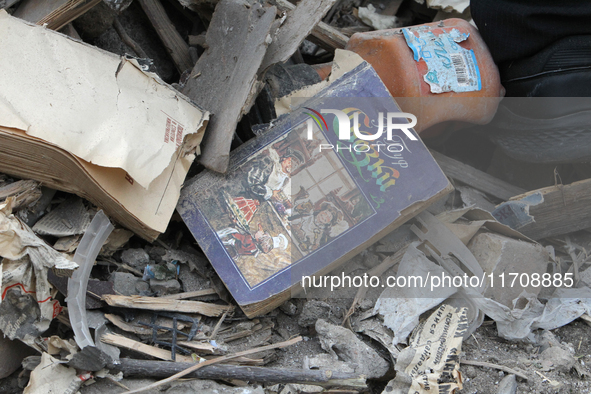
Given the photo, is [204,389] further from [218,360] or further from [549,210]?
[549,210]

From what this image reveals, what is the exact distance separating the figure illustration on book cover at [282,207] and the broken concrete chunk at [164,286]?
0.89ft

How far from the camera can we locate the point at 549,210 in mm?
2154

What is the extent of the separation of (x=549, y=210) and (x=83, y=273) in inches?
82.4

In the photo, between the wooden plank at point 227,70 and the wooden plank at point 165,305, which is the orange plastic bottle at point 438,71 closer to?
the wooden plank at point 227,70

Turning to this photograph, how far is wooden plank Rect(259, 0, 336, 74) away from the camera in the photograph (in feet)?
6.30

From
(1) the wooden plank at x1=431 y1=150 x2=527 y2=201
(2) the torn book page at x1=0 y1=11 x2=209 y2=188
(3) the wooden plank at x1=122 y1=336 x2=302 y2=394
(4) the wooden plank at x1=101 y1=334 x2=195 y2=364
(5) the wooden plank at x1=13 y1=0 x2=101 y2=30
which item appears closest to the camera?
(2) the torn book page at x1=0 y1=11 x2=209 y2=188

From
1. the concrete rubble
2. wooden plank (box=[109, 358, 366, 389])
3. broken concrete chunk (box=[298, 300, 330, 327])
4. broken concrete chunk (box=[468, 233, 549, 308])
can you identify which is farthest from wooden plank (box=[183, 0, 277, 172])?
broken concrete chunk (box=[468, 233, 549, 308])

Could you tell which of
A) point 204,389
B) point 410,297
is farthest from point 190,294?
point 410,297

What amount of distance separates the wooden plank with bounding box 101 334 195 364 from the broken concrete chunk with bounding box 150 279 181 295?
23 centimetres

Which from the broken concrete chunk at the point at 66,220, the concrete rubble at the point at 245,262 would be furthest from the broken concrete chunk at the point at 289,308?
the broken concrete chunk at the point at 66,220

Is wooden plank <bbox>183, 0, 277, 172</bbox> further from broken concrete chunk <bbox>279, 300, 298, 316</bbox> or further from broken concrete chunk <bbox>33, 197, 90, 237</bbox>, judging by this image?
broken concrete chunk <bbox>279, 300, 298, 316</bbox>

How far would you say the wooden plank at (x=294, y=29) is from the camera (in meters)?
1.92

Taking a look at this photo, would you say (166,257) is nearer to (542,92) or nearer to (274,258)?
(274,258)

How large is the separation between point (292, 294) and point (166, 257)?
567mm
